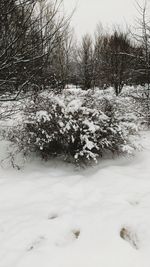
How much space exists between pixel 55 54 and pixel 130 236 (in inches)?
168

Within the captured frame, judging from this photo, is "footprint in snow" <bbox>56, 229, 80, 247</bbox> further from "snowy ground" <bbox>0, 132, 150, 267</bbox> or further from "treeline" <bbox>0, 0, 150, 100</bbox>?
"treeline" <bbox>0, 0, 150, 100</bbox>

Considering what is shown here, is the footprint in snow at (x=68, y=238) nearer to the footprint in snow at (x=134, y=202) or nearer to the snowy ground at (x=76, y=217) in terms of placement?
the snowy ground at (x=76, y=217)

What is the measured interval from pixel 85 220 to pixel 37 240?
1.93 feet

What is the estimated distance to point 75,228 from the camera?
9.24ft

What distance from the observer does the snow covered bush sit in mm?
4609

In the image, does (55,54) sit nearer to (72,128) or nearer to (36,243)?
(72,128)

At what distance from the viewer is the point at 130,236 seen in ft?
8.77

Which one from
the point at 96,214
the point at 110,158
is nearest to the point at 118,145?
the point at 110,158

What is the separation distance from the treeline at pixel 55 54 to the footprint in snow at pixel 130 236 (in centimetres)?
261

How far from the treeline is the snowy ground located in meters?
1.63

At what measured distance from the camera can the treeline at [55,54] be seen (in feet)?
13.1

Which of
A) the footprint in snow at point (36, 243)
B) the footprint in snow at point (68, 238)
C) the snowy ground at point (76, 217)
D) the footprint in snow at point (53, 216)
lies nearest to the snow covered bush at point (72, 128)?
the snowy ground at point (76, 217)

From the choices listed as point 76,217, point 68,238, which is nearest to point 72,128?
point 76,217

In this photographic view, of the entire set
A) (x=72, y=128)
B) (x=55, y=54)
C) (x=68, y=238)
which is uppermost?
(x=55, y=54)
